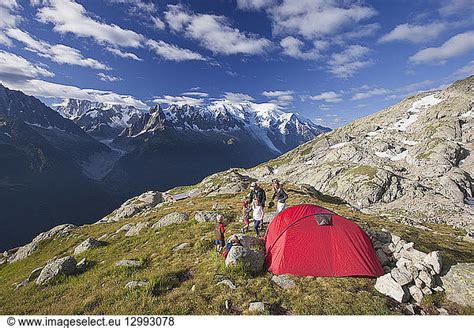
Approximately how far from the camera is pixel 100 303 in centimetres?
1241

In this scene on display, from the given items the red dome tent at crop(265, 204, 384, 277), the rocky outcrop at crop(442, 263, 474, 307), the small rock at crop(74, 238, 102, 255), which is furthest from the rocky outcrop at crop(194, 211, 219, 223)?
the rocky outcrop at crop(442, 263, 474, 307)

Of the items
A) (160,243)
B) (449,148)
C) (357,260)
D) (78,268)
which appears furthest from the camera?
(449,148)

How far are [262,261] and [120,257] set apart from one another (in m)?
12.3

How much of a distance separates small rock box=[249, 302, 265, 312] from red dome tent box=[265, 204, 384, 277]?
3384 millimetres

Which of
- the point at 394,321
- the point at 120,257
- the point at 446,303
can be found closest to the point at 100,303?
the point at 120,257

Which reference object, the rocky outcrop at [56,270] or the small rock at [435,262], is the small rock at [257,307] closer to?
the small rock at [435,262]

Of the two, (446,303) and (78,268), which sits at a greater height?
(446,303)

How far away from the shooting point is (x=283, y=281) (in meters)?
13.8

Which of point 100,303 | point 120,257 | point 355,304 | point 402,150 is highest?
point 402,150

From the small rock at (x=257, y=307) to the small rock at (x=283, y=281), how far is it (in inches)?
88.4

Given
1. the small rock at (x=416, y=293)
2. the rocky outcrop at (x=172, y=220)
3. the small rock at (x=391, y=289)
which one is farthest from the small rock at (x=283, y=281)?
the rocky outcrop at (x=172, y=220)

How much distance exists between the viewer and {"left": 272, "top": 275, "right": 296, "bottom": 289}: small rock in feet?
44.0

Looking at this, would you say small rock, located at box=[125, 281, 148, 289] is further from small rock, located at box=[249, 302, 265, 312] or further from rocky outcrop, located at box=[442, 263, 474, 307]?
rocky outcrop, located at box=[442, 263, 474, 307]

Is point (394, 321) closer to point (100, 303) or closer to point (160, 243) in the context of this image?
point (100, 303)
